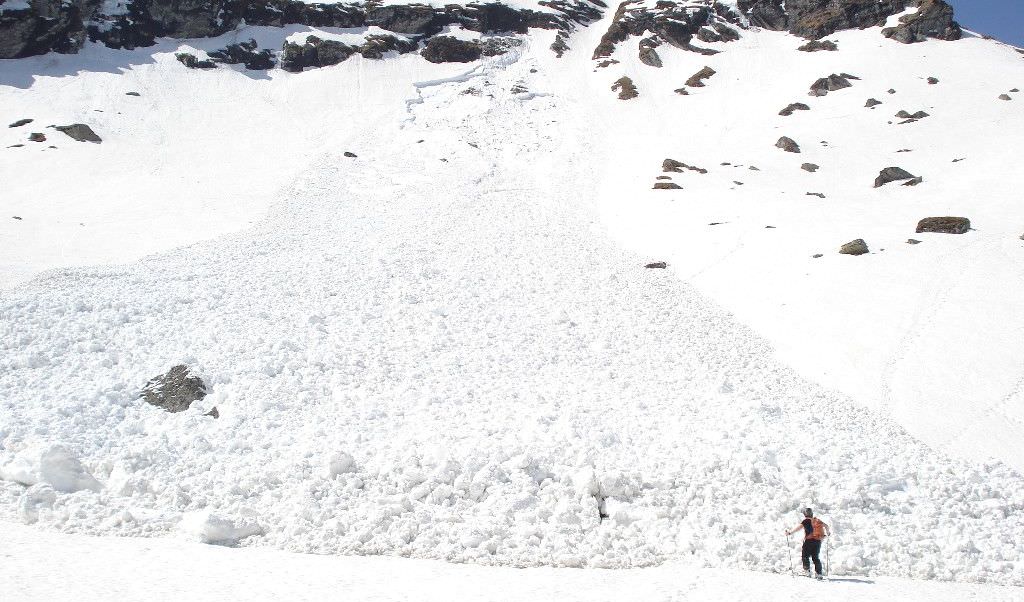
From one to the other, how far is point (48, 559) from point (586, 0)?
300 ft

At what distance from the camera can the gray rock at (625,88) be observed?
58438 mm

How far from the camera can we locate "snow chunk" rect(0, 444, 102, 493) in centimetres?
1088

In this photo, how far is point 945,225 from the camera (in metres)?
27.6

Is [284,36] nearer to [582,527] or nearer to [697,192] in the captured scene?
[697,192]

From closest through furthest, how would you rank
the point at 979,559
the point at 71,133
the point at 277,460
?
the point at 979,559, the point at 277,460, the point at 71,133

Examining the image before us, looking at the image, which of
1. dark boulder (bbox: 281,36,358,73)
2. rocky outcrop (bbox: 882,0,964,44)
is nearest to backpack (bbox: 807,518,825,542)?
dark boulder (bbox: 281,36,358,73)

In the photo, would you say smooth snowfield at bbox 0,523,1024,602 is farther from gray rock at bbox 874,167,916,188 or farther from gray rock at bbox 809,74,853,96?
gray rock at bbox 809,74,853,96

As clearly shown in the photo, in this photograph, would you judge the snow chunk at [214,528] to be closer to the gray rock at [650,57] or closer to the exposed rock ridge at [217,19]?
the gray rock at [650,57]

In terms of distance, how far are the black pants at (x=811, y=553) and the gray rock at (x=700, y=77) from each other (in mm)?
58083

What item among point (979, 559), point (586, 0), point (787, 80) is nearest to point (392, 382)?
point (979, 559)

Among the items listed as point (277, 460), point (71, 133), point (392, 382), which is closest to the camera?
point (277, 460)

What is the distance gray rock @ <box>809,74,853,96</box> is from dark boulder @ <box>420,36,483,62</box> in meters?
35.5

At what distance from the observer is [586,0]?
8538 cm

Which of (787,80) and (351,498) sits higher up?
(787,80)
